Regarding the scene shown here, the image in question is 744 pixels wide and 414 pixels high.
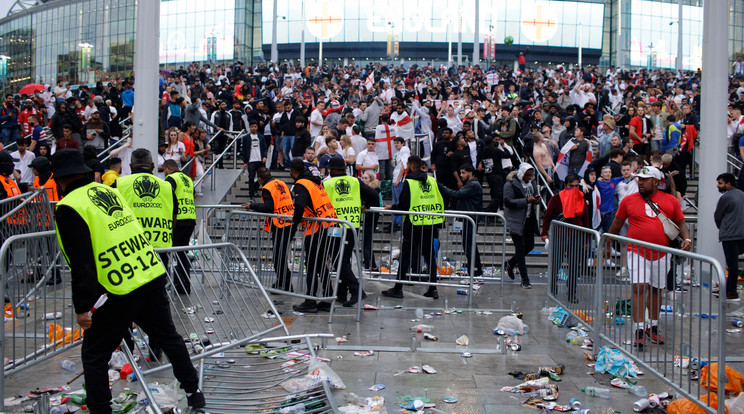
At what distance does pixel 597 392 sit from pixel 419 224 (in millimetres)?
4352

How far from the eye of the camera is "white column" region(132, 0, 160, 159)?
30.7ft

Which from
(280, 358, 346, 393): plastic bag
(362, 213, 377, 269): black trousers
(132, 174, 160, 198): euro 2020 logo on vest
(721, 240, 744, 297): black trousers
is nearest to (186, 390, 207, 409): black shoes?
(280, 358, 346, 393): plastic bag

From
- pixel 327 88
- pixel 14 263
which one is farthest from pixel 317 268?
pixel 327 88

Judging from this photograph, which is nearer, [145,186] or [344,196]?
[145,186]

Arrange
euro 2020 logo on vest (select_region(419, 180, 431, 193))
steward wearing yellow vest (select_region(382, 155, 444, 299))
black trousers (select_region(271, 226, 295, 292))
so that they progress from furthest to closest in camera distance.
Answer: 1. euro 2020 logo on vest (select_region(419, 180, 431, 193))
2. steward wearing yellow vest (select_region(382, 155, 444, 299))
3. black trousers (select_region(271, 226, 295, 292))

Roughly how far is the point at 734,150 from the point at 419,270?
1165 cm

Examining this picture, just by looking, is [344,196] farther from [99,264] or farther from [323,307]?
[99,264]

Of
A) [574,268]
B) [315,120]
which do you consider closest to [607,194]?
[574,268]

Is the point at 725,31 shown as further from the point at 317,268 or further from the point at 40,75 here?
the point at 40,75

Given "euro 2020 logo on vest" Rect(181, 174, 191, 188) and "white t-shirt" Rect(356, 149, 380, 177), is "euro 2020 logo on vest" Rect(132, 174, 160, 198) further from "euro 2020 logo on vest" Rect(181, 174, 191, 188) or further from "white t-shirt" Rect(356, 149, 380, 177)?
"white t-shirt" Rect(356, 149, 380, 177)

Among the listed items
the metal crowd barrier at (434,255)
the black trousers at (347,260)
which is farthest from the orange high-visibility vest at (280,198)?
the metal crowd barrier at (434,255)

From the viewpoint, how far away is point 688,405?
17.6ft

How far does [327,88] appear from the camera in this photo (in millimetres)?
25266

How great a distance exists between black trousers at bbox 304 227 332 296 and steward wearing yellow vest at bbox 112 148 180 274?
1.73 metres
